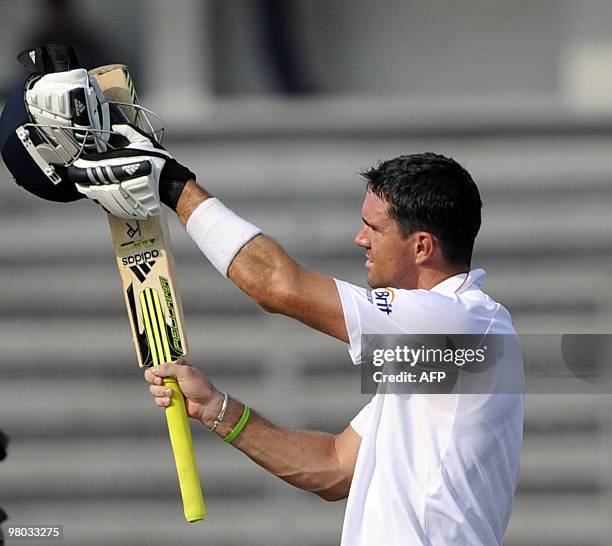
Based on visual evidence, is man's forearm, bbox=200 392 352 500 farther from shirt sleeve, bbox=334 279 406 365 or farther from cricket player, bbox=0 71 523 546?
shirt sleeve, bbox=334 279 406 365

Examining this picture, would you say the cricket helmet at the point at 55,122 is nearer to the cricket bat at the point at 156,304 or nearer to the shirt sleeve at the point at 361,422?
the cricket bat at the point at 156,304

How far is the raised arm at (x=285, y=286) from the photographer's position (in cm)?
285

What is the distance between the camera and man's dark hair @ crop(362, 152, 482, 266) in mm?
3010

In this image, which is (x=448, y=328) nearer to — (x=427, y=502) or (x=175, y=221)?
(x=427, y=502)

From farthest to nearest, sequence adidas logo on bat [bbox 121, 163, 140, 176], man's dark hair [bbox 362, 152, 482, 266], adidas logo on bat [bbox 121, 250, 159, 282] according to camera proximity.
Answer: adidas logo on bat [bbox 121, 250, 159, 282] → man's dark hair [bbox 362, 152, 482, 266] → adidas logo on bat [bbox 121, 163, 140, 176]

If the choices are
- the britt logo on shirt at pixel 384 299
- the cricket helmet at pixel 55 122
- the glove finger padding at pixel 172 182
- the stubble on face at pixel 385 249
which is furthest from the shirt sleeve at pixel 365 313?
the cricket helmet at pixel 55 122

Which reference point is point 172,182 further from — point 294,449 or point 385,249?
point 294,449

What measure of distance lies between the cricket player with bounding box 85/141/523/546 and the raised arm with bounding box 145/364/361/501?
2cm

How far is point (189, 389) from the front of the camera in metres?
3.08

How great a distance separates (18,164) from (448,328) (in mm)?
985

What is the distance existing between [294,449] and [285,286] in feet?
1.93

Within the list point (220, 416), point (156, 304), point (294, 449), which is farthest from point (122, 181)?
point (294, 449)

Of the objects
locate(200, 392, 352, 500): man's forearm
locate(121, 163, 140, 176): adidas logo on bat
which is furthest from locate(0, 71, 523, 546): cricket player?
locate(200, 392, 352, 500): man's forearm

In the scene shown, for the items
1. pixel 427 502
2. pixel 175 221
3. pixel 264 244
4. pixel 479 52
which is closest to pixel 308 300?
pixel 264 244
